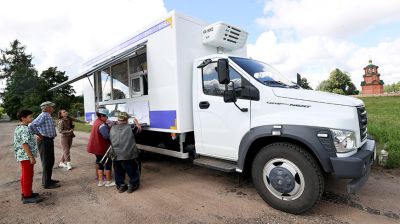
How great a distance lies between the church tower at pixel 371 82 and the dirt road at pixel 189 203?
73.4 meters

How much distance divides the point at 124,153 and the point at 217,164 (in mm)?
1715

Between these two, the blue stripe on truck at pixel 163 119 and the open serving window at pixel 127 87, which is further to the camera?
the open serving window at pixel 127 87

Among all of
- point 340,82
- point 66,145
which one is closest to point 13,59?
point 66,145

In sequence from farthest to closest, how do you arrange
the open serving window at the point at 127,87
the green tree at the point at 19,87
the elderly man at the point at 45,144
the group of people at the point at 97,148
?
the green tree at the point at 19,87
the open serving window at the point at 127,87
the elderly man at the point at 45,144
the group of people at the point at 97,148

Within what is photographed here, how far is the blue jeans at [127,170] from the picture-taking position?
4870mm

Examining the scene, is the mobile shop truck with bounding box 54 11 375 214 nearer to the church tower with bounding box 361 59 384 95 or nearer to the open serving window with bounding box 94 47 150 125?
the open serving window with bounding box 94 47 150 125

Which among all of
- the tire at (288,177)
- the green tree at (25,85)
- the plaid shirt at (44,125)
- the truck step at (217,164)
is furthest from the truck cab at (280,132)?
the green tree at (25,85)

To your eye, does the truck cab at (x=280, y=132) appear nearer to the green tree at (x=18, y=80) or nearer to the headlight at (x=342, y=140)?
the headlight at (x=342, y=140)

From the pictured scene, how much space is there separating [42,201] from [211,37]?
4349mm

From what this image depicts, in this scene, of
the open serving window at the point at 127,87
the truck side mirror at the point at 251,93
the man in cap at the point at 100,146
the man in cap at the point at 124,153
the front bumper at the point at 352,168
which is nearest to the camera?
the front bumper at the point at 352,168

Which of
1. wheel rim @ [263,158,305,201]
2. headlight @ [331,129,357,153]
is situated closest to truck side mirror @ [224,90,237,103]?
wheel rim @ [263,158,305,201]

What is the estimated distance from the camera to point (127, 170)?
4867mm

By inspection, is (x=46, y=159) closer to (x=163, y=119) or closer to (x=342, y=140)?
(x=163, y=119)

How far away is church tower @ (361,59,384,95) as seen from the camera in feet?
220
